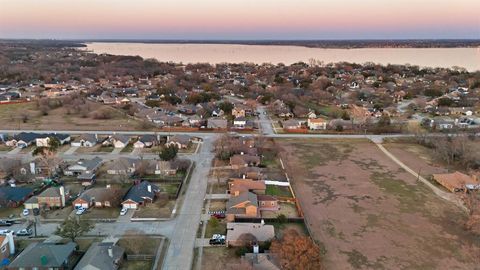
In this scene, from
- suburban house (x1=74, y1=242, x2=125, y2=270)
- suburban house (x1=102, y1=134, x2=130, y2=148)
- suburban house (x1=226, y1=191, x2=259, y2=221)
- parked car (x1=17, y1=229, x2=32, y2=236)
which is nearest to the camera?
suburban house (x1=74, y1=242, x2=125, y2=270)

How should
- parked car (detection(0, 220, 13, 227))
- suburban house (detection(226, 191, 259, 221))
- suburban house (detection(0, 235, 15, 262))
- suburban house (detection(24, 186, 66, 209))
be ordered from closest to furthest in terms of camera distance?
suburban house (detection(0, 235, 15, 262))
parked car (detection(0, 220, 13, 227))
suburban house (detection(226, 191, 259, 221))
suburban house (detection(24, 186, 66, 209))

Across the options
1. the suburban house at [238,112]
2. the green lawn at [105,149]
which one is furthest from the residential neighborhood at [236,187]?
the suburban house at [238,112]

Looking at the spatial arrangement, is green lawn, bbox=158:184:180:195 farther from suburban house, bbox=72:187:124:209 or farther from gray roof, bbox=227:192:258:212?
gray roof, bbox=227:192:258:212

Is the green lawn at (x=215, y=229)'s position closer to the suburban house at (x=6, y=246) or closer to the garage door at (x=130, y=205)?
the garage door at (x=130, y=205)

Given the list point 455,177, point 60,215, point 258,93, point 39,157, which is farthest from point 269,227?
point 258,93

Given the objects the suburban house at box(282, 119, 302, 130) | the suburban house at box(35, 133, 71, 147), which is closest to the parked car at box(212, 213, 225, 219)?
the suburban house at box(35, 133, 71, 147)

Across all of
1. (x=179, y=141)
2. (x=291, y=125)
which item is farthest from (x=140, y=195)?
(x=291, y=125)
